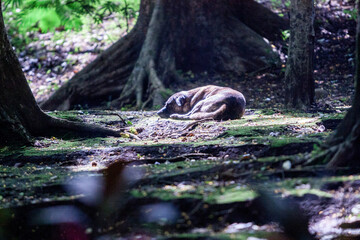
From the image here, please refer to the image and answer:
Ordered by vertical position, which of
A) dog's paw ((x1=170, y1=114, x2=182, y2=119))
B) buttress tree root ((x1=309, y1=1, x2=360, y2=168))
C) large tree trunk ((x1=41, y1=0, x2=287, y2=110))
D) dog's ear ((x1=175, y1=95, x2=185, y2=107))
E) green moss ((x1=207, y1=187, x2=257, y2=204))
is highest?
large tree trunk ((x1=41, y1=0, x2=287, y2=110))

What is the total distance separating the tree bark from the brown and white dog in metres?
1.12

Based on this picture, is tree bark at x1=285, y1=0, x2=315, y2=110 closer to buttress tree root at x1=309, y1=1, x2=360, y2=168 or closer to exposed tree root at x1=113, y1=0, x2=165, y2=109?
exposed tree root at x1=113, y1=0, x2=165, y2=109

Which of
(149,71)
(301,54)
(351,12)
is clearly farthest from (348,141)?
(351,12)

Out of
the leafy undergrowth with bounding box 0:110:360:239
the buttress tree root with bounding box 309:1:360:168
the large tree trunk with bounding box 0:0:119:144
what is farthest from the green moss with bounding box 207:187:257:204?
the large tree trunk with bounding box 0:0:119:144

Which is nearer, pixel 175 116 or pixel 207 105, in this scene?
pixel 207 105

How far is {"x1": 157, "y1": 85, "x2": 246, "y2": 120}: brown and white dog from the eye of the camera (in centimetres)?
720

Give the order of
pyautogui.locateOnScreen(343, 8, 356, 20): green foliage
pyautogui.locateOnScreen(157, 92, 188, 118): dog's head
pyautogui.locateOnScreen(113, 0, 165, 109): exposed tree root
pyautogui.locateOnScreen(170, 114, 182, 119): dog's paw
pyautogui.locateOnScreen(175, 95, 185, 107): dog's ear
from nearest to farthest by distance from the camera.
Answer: pyautogui.locateOnScreen(170, 114, 182, 119): dog's paw, pyautogui.locateOnScreen(157, 92, 188, 118): dog's head, pyautogui.locateOnScreen(175, 95, 185, 107): dog's ear, pyautogui.locateOnScreen(113, 0, 165, 109): exposed tree root, pyautogui.locateOnScreen(343, 8, 356, 20): green foliage

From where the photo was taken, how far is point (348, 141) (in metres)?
3.00

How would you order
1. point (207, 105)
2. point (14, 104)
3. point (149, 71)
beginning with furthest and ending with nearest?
point (149, 71) < point (207, 105) < point (14, 104)

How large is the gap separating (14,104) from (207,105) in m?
3.20

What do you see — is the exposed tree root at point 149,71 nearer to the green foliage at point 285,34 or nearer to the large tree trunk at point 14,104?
the green foliage at point 285,34

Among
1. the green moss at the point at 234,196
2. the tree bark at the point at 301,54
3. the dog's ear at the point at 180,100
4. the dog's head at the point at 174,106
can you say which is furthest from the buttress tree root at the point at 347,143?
the dog's ear at the point at 180,100

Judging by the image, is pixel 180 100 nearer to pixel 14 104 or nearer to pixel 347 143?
pixel 14 104

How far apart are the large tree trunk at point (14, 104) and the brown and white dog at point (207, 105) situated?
2.54 metres
